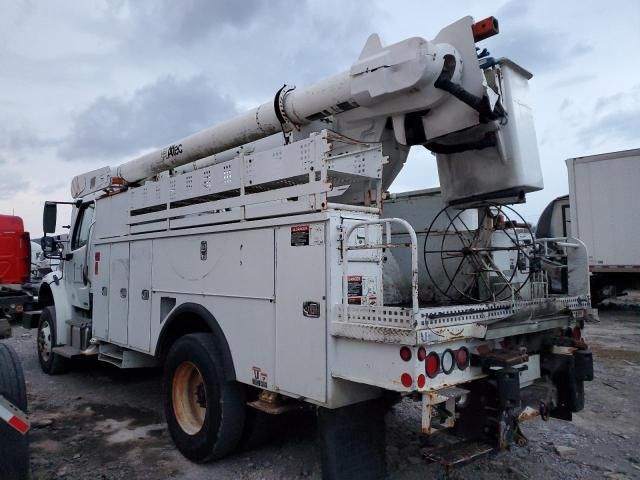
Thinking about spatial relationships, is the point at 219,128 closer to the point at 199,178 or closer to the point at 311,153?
the point at 199,178

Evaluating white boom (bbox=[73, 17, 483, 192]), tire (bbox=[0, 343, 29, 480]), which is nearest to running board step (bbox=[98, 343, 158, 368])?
tire (bbox=[0, 343, 29, 480])

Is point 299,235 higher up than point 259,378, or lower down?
higher up

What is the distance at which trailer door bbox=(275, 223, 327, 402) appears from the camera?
3.20 m

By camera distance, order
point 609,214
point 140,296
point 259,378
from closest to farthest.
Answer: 1. point 259,378
2. point 140,296
3. point 609,214

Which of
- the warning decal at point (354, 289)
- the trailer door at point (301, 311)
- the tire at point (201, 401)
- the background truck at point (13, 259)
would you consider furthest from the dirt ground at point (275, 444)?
the background truck at point (13, 259)

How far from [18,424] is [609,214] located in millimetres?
12550

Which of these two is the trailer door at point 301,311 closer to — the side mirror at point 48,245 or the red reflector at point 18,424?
the red reflector at point 18,424

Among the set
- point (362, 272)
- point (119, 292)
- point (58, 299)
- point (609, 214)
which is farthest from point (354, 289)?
point (609, 214)

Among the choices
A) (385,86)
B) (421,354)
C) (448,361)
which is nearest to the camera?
(421,354)

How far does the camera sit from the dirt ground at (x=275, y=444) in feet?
13.2

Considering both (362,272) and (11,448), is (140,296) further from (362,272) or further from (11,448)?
(362,272)

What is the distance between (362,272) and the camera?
338cm

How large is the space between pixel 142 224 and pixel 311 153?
272cm

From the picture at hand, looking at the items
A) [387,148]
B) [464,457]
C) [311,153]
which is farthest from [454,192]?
[464,457]
